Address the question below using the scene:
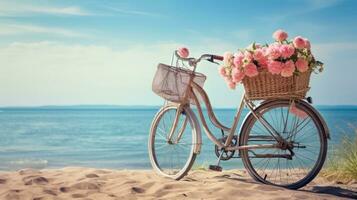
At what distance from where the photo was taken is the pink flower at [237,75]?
5.39 metres

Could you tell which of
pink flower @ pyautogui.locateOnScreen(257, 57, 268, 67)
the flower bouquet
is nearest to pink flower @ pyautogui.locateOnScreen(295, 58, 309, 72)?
→ the flower bouquet

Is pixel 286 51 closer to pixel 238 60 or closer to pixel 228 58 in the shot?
pixel 238 60

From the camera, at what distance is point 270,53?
17.5ft

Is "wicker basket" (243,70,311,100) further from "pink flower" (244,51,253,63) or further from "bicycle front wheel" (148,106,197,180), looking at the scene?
"bicycle front wheel" (148,106,197,180)

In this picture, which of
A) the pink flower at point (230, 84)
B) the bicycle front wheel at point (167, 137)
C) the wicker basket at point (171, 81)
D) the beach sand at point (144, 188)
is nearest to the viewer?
the beach sand at point (144, 188)

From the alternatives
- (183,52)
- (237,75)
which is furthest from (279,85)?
(183,52)

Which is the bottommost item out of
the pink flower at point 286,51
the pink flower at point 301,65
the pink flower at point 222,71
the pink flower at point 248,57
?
the pink flower at point 222,71

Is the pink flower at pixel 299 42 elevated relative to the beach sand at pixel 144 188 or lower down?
elevated

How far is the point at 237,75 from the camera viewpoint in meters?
5.40

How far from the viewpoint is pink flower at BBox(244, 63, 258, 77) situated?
17.4 ft

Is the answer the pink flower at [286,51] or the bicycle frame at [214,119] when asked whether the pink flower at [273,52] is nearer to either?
the pink flower at [286,51]

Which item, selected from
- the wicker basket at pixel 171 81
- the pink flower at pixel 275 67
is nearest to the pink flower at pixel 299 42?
the pink flower at pixel 275 67

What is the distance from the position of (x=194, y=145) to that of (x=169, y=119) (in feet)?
2.42

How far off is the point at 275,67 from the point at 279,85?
216 millimetres
